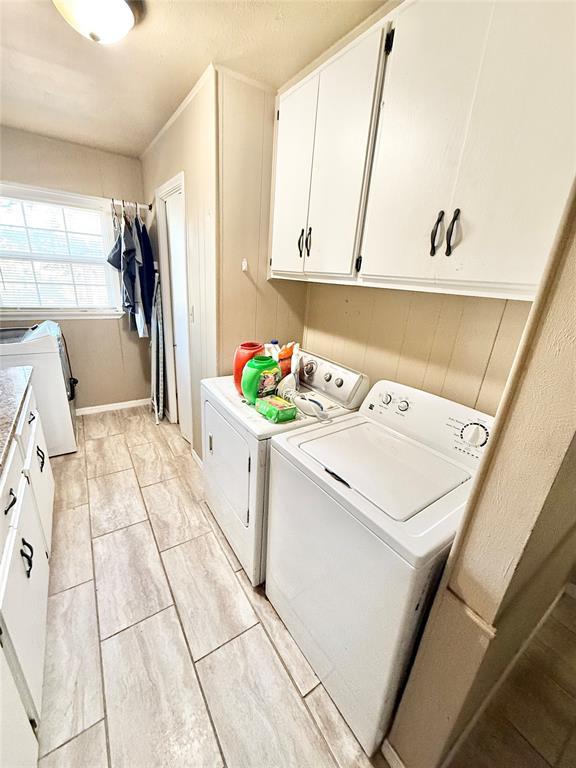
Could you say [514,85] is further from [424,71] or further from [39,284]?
[39,284]

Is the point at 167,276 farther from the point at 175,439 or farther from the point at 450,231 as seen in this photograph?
the point at 450,231

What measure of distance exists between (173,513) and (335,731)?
133 centimetres

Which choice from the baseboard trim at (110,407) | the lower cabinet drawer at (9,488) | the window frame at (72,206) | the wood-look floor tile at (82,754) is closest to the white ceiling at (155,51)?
the window frame at (72,206)

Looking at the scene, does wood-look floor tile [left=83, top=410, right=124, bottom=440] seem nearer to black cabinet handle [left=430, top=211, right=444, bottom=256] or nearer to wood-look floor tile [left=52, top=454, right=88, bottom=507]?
wood-look floor tile [left=52, top=454, right=88, bottom=507]

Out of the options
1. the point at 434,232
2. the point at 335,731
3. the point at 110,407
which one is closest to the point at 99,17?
the point at 434,232

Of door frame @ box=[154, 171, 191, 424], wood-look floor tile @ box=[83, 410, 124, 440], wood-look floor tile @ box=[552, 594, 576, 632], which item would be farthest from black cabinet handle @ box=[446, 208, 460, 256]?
wood-look floor tile @ box=[83, 410, 124, 440]

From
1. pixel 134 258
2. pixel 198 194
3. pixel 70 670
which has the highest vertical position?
pixel 198 194

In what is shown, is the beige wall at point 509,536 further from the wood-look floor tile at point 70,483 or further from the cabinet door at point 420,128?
the wood-look floor tile at point 70,483

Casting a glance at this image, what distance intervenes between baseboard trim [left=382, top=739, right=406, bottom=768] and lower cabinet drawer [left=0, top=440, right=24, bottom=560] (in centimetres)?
136

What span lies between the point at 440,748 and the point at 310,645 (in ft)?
1.59

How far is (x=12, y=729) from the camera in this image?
0.79 meters

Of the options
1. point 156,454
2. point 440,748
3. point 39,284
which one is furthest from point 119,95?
point 440,748

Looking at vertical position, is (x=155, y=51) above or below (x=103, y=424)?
above

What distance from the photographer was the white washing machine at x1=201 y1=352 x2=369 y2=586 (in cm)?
131
